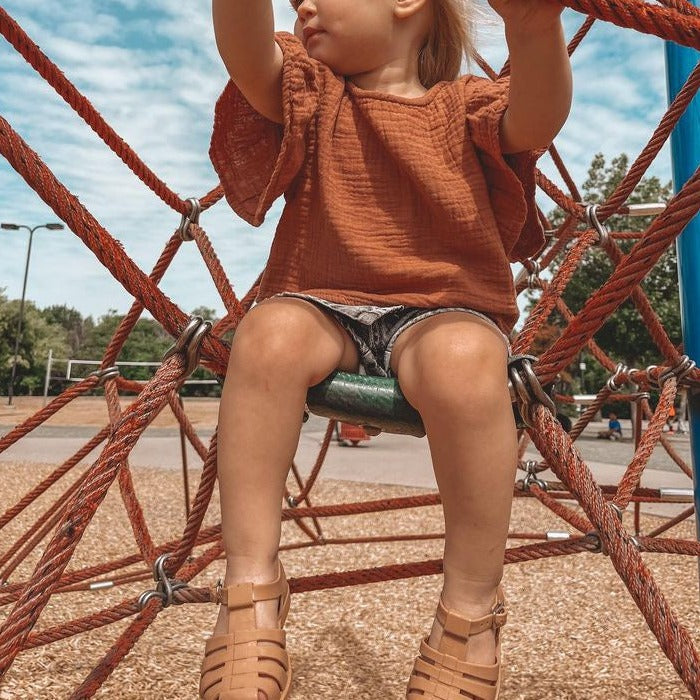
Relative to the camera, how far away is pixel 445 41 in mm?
779

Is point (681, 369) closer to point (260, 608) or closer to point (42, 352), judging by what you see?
point (260, 608)

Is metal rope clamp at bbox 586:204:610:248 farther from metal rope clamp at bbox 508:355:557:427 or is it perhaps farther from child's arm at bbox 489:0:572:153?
metal rope clamp at bbox 508:355:557:427

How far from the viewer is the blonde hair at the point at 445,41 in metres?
0.77

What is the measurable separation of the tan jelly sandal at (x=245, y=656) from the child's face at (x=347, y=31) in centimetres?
51

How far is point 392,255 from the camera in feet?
2.18

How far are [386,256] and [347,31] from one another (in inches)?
9.3

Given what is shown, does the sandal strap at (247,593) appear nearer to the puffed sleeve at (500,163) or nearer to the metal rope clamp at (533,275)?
the puffed sleeve at (500,163)

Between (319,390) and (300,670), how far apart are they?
0.80 meters

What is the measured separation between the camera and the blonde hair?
2.52ft

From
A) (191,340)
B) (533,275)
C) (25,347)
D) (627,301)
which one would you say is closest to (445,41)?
(191,340)

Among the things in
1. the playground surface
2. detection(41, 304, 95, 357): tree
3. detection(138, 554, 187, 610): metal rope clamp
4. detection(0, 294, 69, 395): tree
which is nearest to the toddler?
detection(138, 554, 187, 610): metal rope clamp

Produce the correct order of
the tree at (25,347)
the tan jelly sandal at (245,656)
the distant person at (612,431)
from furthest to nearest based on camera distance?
the tree at (25,347), the distant person at (612,431), the tan jelly sandal at (245,656)

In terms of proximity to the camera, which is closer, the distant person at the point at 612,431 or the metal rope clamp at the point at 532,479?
the metal rope clamp at the point at 532,479

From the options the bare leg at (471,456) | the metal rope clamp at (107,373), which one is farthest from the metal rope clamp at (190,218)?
the bare leg at (471,456)
